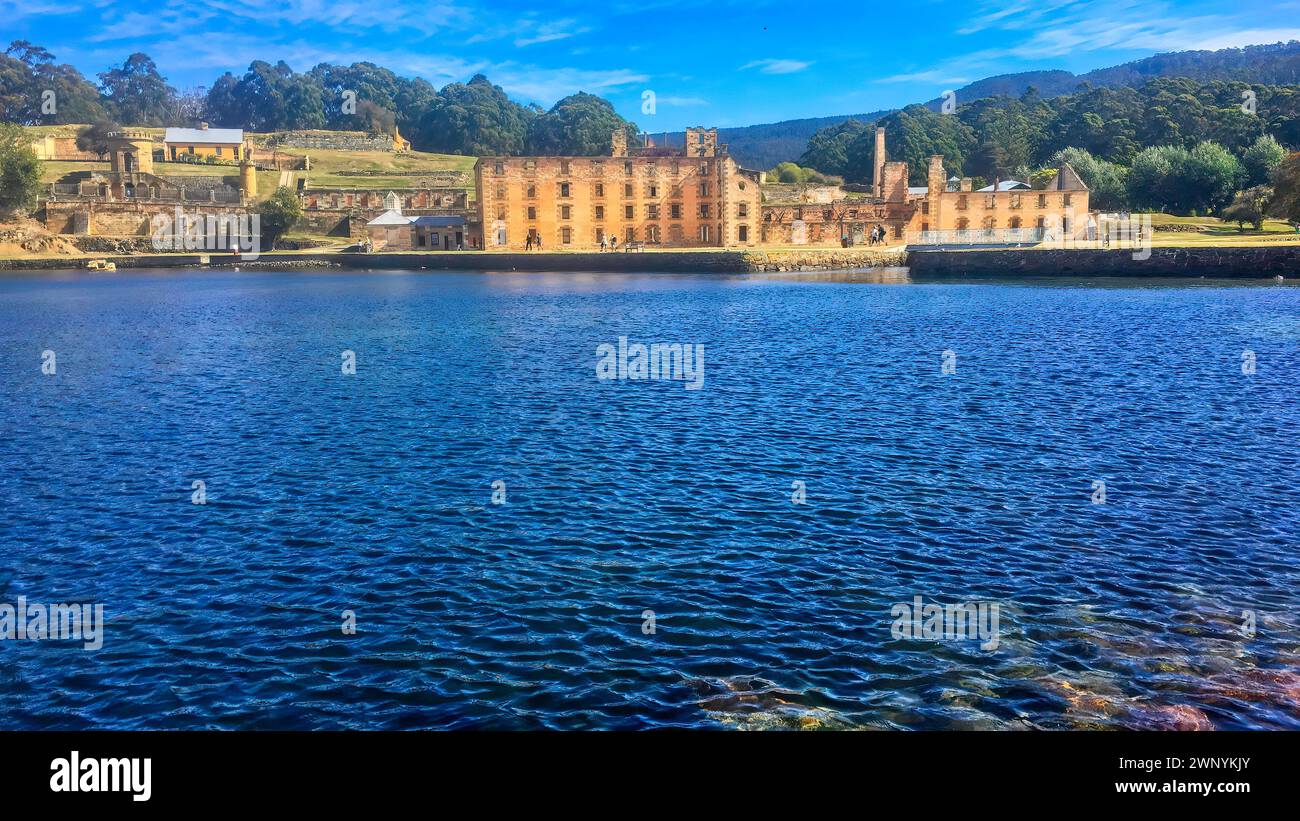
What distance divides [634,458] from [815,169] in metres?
133

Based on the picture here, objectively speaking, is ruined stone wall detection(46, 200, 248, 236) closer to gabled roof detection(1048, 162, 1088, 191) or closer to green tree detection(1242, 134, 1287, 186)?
gabled roof detection(1048, 162, 1088, 191)

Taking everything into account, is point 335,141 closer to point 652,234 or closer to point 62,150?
point 62,150

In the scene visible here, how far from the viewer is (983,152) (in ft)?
496

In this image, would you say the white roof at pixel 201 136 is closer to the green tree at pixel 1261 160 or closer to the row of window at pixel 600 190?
the row of window at pixel 600 190

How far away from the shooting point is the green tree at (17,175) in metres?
96.7

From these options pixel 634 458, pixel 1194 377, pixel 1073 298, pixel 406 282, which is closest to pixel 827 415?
pixel 634 458

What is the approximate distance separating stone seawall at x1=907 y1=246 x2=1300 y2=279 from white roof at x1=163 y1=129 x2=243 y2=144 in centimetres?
10621

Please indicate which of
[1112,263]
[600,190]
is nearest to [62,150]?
[600,190]

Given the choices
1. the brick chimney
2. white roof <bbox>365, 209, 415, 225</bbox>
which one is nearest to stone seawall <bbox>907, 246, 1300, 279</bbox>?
the brick chimney

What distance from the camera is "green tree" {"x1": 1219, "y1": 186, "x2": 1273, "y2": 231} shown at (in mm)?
83688

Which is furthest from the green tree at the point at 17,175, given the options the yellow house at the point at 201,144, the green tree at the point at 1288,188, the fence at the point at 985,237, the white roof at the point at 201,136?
the green tree at the point at 1288,188

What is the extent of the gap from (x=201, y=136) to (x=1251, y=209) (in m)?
131

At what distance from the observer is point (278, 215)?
105 m
